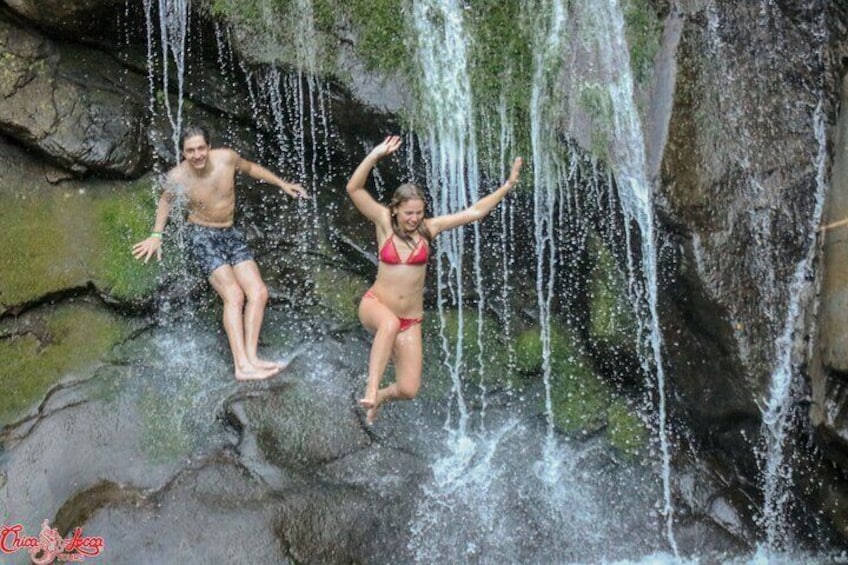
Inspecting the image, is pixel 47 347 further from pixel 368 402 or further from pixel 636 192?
pixel 636 192

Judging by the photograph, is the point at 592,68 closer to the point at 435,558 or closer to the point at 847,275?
the point at 847,275

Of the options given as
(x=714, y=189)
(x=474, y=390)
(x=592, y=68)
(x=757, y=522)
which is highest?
(x=592, y=68)

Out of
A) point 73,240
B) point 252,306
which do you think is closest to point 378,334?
point 252,306

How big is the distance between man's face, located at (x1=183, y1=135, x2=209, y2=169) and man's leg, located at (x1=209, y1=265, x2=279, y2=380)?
0.78 m

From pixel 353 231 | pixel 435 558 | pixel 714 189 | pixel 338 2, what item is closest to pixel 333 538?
pixel 435 558

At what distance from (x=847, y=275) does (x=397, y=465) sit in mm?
3226

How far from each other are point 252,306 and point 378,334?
52.0 inches

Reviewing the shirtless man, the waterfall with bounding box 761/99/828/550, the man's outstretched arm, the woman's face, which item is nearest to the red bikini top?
→ the woman's face

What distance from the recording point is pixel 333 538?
18.3ft

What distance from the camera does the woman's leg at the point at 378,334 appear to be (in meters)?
5.46

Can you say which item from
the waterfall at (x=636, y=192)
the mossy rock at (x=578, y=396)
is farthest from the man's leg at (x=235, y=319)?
the waterfall at (x=636, y=192)

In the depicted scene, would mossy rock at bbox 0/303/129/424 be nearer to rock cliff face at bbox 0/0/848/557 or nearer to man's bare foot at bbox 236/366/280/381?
rock cliff face at bbox 0/0/848/557

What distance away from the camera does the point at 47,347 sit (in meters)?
6.77

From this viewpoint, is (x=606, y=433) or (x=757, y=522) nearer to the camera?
(x=757, y=522)
